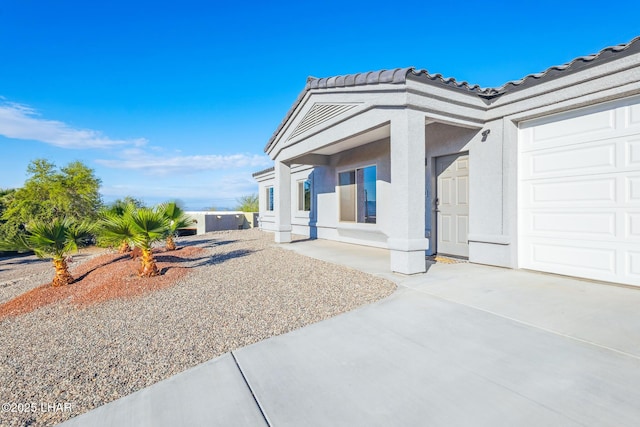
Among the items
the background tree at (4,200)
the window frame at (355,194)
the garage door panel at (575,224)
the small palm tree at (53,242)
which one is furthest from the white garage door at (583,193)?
the background tree at (4,200)

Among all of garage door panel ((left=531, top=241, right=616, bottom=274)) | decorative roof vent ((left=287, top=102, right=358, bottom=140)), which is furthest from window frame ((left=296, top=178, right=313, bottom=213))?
garage door panel ((left=531, top=241, right=616, bottom=274))

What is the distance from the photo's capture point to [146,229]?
605 cm

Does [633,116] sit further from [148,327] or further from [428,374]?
[148,327]

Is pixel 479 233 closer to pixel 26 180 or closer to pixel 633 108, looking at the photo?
pixel 633 108

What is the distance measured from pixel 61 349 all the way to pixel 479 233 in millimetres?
6906

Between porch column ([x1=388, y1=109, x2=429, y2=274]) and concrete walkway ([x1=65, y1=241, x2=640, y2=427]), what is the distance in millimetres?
1537

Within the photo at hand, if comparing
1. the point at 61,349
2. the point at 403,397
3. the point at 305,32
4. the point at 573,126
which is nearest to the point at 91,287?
the point at 61,349

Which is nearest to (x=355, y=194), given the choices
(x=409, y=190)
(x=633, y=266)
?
(x=409, y=190)

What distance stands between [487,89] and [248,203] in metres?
20.2

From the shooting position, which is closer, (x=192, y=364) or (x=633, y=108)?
(x=192, y=364)

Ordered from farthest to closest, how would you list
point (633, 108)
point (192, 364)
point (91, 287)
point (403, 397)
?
point (91, 287) → point (633, 108) → point (192, 364) → point (403, 397)

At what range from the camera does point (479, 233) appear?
252 inches

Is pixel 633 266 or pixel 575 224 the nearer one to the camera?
pixel 633 266

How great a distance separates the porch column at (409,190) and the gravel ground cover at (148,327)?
740 mm
